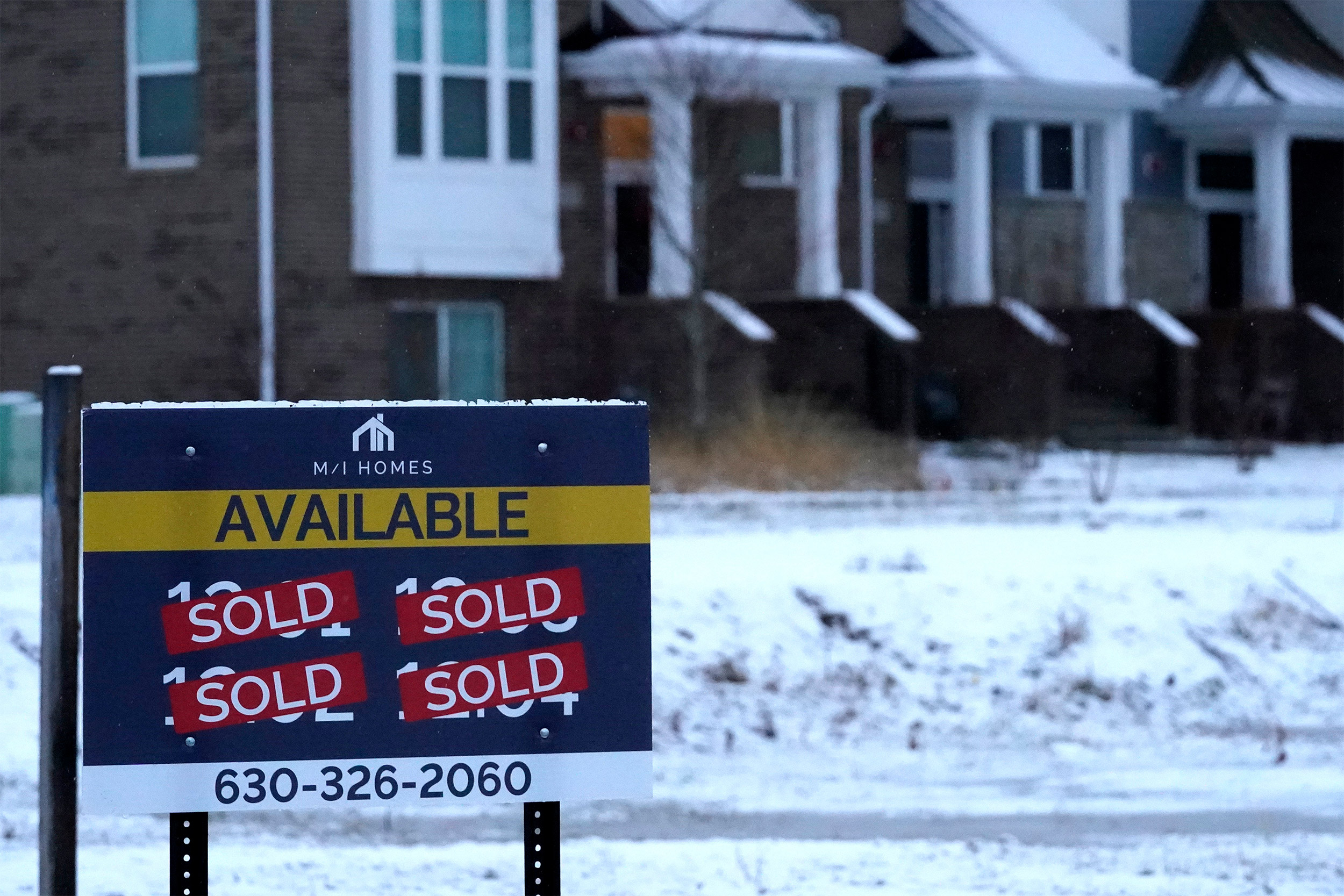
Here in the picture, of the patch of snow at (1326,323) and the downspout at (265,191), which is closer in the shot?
the downspout at (265,191)

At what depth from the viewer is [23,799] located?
8539 millimetres

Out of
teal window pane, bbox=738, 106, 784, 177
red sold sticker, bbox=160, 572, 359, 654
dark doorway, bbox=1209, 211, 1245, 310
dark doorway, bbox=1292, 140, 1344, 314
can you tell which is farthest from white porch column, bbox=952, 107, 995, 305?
red sold sticker, bbox=160, 572, 359, 654

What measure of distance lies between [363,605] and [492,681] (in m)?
0.32

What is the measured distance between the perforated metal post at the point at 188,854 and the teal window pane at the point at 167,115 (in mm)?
18334

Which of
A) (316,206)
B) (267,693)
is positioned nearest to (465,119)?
(316,206)

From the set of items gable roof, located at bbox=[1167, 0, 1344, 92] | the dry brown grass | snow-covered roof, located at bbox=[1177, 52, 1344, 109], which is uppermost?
gable roof, located at bbox=[1167, 0, 1344, 92]

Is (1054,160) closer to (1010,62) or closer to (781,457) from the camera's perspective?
(1010,62)

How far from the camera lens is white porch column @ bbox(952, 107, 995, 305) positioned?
26.1m

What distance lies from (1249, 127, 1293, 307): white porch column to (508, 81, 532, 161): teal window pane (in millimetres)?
10694

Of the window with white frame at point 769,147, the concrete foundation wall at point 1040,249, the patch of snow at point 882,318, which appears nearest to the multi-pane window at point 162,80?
the window with white frame at point 769,147

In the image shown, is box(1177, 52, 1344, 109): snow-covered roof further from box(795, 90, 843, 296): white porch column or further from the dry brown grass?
the dry brown grass

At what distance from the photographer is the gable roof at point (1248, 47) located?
97.8ft

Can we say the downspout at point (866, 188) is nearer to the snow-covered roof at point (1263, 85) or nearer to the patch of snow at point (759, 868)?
the snow-covered roof at point (1263, 85)

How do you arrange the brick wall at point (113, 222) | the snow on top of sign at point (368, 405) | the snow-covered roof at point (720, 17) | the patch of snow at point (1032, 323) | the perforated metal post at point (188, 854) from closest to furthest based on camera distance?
the snow on top of sign at point (368, 405), the perforated metal post at point (188, 854), the brick wall at point (113, 222), the snow-covered roof at point (720, 17), the patch of snow at point (1032, 323)
